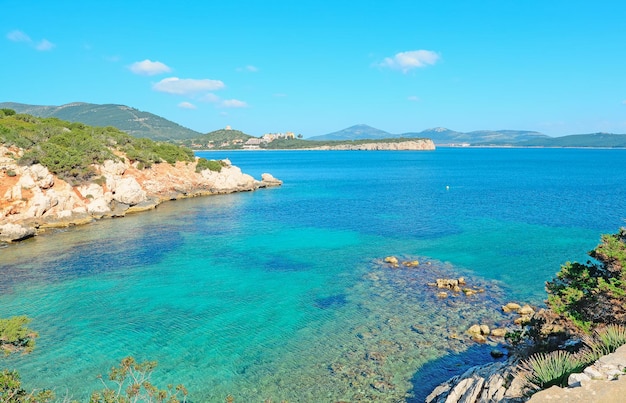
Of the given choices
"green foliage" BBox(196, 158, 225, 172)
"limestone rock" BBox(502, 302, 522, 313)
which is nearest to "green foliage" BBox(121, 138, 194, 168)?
"green foliage" BBox(196, 158, 225, 172)

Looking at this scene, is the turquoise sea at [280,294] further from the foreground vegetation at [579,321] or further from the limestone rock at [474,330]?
the foreground vegetation at [579,321]

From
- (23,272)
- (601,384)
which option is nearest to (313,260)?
(23,272)

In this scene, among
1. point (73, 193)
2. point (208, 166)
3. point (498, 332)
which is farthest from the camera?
point (208, 166)

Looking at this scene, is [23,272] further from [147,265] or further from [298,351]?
[298,351]

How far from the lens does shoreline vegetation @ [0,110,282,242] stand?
4019 cm

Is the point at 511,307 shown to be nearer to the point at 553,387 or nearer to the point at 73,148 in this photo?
the point at 553,387

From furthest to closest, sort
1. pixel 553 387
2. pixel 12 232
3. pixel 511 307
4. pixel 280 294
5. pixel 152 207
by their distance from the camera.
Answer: pixel 152 207, pixel 12 232, pixel 280 294, pixel 511 307, pixel 553 387

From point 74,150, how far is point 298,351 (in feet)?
152

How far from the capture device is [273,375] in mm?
15406

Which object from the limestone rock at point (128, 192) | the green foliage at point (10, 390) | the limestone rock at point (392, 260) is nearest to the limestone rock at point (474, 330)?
the limestone rock at point (392, 260)

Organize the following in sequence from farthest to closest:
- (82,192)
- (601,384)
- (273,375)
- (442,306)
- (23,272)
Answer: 1. (82,192)
2. (23,272)
3. (442,306)
4. (273,375)
5. (601,384)

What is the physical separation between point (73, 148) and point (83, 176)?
597cm

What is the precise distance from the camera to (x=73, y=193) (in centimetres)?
4562

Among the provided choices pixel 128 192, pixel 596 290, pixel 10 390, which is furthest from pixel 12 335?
pixel 128 192
